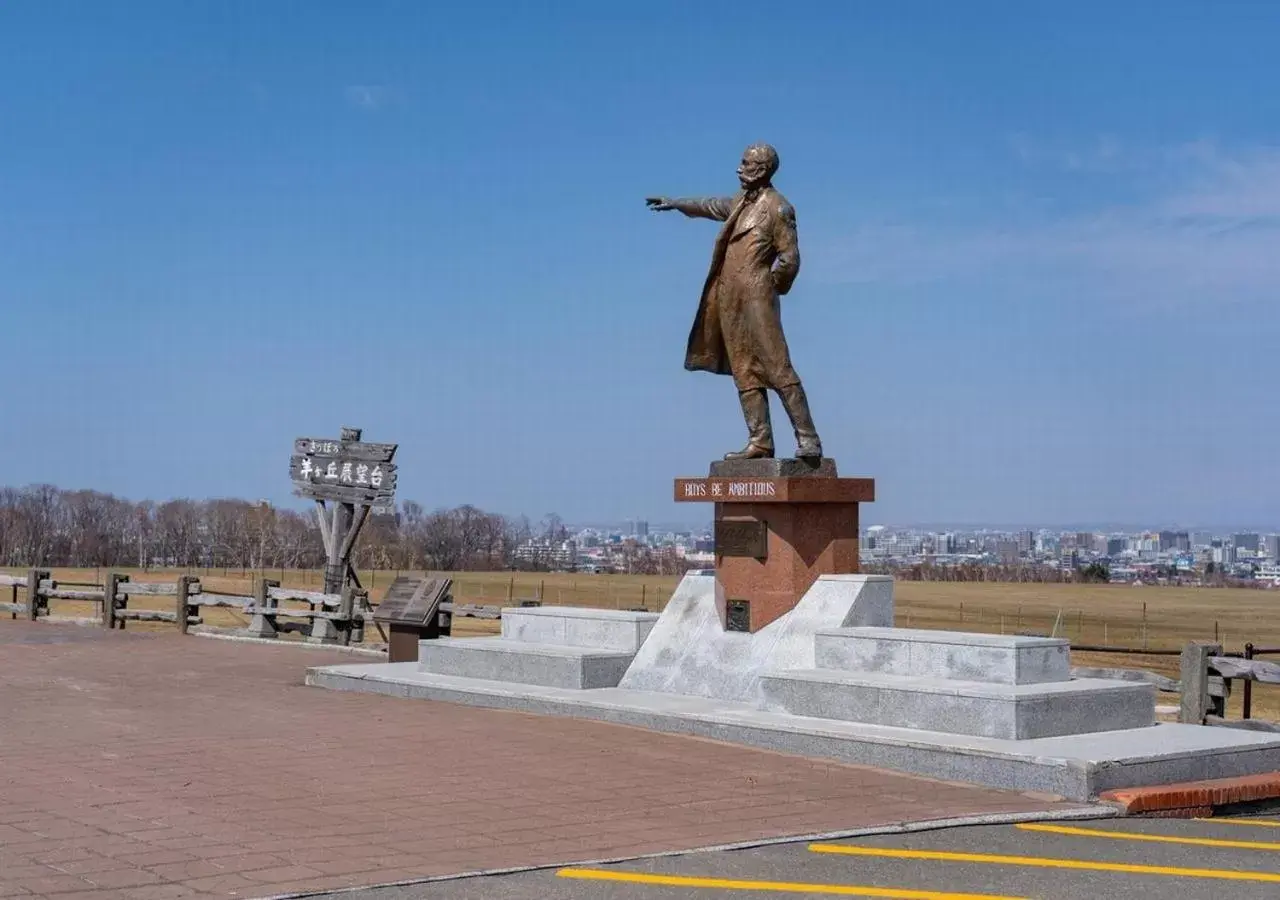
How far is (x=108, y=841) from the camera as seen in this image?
7496mm

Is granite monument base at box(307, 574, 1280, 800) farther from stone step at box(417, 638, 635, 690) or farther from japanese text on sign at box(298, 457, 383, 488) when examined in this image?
japanese text on sign at box(298, 457, 383, 488)

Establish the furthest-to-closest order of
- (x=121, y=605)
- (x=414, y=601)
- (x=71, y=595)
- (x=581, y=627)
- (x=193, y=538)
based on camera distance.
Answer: (x=193, y=538) → (x=71, y=595) → (x=121, y=605) → (x=414, y=601) → (x=581, y=627)

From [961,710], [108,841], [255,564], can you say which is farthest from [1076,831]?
[255,564]

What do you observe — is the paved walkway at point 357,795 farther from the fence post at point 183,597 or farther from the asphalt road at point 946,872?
the fence post at point 183,597

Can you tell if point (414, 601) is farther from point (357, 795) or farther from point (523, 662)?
point (357, 795)

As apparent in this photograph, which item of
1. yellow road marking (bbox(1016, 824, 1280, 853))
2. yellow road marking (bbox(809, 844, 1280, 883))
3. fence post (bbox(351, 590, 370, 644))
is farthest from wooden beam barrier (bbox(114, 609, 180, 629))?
yellow road marking (bbox(809, 844, 1280, 883))

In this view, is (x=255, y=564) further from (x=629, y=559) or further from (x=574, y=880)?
(x=574, y=880)

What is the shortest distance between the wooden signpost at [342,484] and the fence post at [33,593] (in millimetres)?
5920

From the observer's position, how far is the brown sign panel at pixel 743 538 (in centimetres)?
1260

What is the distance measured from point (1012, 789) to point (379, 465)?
13.4 metres

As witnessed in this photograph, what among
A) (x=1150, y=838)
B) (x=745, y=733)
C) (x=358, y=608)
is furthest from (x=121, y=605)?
(x=1150, y=838)

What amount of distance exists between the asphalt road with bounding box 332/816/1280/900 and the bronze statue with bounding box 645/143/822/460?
206 inches

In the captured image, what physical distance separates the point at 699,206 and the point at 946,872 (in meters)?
7.67

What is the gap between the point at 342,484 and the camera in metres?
21.6
